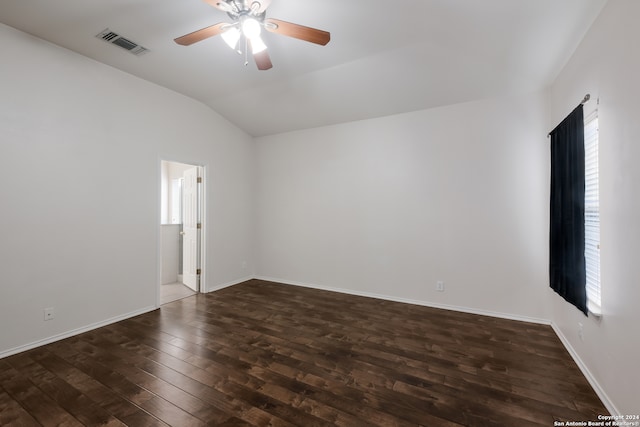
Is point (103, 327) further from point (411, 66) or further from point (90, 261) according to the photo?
point (411, 66)

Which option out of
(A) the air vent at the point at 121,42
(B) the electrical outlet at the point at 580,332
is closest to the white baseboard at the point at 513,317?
(B) the electrical outlet at the point at 580,332

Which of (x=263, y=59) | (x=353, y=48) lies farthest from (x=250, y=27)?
(x=353, y=48)

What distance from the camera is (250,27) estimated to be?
80.4 inches

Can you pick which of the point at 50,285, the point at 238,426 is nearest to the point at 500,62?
the point at 238,426

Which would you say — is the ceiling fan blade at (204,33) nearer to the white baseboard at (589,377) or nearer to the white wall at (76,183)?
the white wall at (76,183)

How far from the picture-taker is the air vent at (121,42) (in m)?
2.63

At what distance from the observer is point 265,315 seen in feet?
11.4

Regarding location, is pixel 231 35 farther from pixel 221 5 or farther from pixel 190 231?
pixel 190 231

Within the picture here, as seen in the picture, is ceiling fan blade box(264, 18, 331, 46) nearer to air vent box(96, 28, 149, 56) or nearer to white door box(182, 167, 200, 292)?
air vent box(96, 28, 149, 56)

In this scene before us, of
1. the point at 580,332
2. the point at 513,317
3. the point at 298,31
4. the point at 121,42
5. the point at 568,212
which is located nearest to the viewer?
the point at 298,31

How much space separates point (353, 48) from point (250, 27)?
1.21 metres

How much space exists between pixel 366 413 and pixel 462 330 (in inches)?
70.7

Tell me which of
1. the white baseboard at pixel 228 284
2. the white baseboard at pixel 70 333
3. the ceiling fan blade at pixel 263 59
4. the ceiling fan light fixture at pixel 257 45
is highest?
the ceiling fan light fixture at pixel 257 45

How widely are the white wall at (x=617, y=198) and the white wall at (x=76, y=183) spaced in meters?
4.57
